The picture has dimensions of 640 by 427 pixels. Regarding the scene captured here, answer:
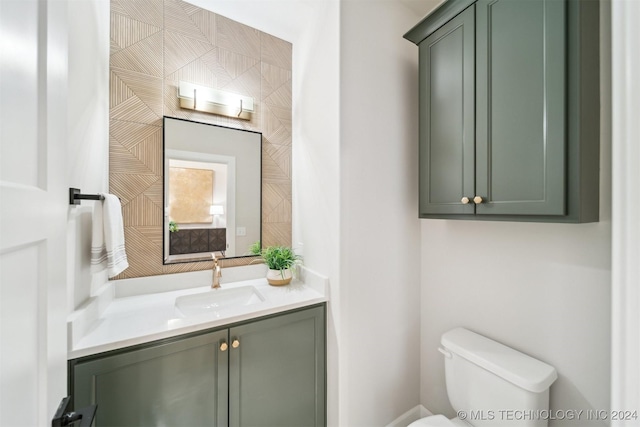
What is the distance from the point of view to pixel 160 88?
1495 mm

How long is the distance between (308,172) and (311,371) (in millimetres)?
1176

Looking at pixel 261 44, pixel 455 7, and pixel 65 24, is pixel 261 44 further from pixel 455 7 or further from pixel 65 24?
pixel 65 24

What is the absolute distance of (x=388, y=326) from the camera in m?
1.52

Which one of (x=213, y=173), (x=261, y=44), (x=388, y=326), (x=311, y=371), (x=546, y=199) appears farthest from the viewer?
(x=261, y=44)

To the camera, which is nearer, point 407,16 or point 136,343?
point 136,343

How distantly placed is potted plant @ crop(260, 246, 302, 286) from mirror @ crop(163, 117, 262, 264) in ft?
0.62

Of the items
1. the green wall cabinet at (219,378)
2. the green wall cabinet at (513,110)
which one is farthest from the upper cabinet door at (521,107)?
the green wall cabinet at (219,378)

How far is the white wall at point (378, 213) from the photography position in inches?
54.4

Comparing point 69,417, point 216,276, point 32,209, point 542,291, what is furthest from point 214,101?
point 542,291

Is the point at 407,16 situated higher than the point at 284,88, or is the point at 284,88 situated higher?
the point at 407,16

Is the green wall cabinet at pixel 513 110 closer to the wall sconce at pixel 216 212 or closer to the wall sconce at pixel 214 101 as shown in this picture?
the wall sconce at pixel 214 101

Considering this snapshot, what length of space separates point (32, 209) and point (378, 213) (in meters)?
1.32

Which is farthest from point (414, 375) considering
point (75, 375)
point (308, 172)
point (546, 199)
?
point (75, 375)

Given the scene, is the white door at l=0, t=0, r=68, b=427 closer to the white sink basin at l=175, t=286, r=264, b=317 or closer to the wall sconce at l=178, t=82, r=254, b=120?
the white sink basin at l=175, t=286, r=264, b=317
